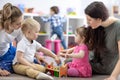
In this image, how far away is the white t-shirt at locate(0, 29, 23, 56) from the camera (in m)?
2.06

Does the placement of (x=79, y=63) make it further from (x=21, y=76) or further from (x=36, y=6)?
(x=36, y=6)

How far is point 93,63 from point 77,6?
377 centimetres

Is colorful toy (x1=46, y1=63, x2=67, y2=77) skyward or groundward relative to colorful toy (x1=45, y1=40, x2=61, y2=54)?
skyward

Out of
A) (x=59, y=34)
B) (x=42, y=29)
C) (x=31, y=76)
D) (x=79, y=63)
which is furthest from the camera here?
(x=42, y=29)

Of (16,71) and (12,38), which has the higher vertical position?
(12,38)

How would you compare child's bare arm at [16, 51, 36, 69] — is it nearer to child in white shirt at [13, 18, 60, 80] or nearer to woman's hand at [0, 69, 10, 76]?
child in white shirt at [13, 18, 60, 80]

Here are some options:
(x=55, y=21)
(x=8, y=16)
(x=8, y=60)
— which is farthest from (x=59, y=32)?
(x=8, y=16)

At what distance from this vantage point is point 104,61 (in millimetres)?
2082

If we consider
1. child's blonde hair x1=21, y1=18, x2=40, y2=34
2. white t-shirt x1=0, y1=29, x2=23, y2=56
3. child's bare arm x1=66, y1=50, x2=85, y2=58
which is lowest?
child's bare arm x1=66, y1=50, x2=85, y2=58

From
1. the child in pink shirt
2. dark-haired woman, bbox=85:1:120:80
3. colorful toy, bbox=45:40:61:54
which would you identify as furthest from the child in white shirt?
colorful toy, bbox=45:40:61:54

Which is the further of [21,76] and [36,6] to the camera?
[36,6]

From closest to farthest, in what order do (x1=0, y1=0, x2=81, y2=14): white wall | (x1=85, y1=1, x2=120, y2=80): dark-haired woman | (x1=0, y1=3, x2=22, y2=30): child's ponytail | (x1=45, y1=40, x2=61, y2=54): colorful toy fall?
1. (x1=85, y1=1, x2=120, y2=80): dark-haired woman
2. (x1=0, y1=3, x2=22, y2=30): child's ponytail
3. (x1=45, y1=40, x2=61, y2=54): colorful toy
4. (x1=0, y1=0, x2=81, y2=14): white wall

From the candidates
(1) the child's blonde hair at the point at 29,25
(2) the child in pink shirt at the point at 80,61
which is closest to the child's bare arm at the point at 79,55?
(2) the child in pink shirt at the point at 80,61

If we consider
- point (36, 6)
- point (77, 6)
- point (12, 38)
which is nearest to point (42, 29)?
point (36, 6)
